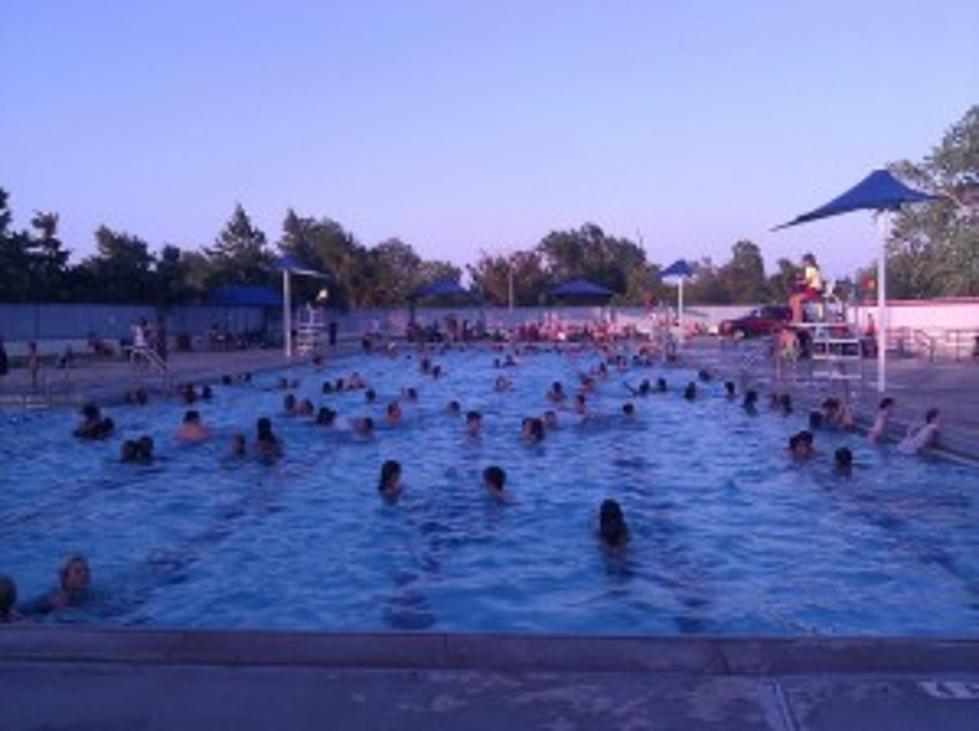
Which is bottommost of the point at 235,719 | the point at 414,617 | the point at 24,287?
the point at 414,617

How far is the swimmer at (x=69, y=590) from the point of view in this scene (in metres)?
8.32

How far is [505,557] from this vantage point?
10.0 m

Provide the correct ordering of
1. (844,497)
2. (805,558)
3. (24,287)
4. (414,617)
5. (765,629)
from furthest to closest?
(24,287), (844,497), (805,558), (414,617), (765,629)

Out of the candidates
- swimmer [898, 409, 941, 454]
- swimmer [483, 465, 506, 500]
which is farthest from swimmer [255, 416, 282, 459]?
swimmer [898, 409, 941, 454]

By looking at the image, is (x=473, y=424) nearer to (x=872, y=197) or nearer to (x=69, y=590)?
(x=872, y=197)

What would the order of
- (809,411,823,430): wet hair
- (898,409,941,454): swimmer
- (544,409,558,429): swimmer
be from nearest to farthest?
(898,409,941,454): swimmer
(809,411,823,430): wet hair
(544,409,558,429): swimmer

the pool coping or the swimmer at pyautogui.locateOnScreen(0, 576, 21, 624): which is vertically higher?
the pool coping

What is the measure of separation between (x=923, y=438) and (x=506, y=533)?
635 centimetres

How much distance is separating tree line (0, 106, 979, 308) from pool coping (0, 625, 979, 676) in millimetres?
18551

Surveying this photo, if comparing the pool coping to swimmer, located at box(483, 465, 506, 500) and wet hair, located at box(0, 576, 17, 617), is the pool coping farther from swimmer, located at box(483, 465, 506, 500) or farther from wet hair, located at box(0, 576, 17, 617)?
swimmer, located at box(483, 465, 506, 500)

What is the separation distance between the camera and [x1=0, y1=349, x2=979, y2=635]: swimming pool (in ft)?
27.0

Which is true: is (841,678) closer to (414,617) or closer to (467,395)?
(414,617)

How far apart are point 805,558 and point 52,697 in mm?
6729

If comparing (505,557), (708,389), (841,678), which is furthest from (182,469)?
(708,389)
